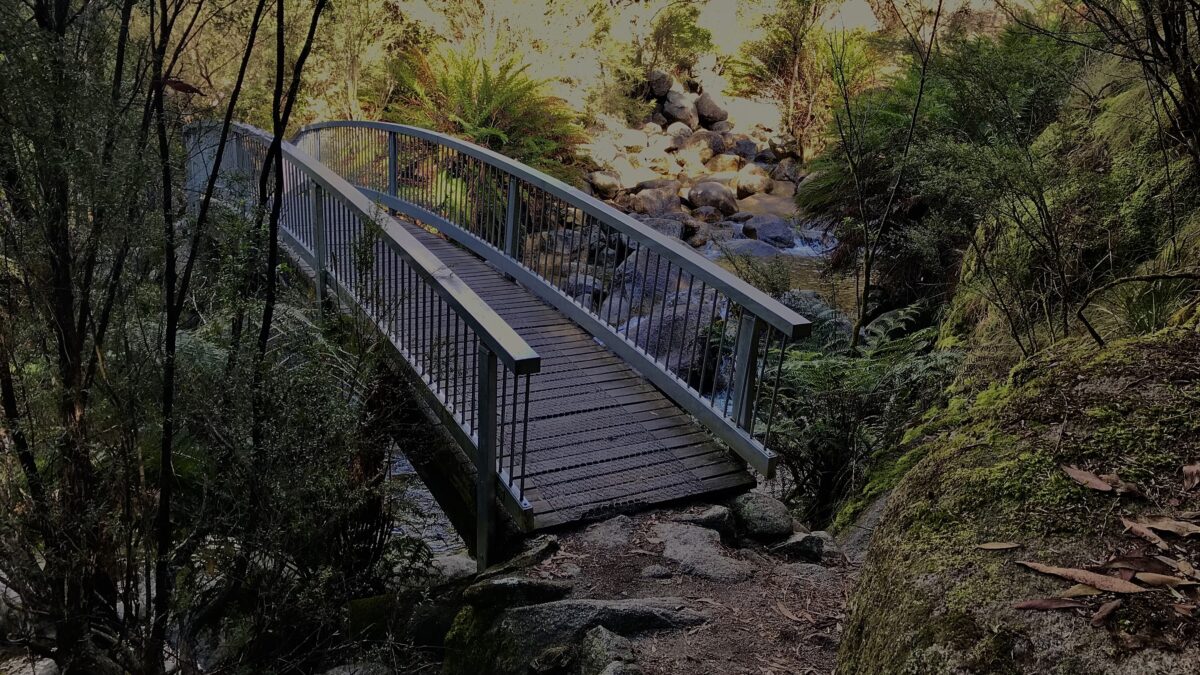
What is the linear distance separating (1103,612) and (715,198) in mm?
14755

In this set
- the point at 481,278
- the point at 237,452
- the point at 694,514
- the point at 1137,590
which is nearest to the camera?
the point at 1137,590

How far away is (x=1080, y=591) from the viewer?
63.8 inches

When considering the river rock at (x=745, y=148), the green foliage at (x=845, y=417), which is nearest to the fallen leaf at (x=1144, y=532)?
the green foliage at (x=845, y=417)

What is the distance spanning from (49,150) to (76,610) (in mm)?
1978

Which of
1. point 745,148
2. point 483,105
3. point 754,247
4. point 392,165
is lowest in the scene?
point 754,247

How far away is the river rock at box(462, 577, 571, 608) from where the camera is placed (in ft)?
11.9

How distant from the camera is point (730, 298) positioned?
4508mm

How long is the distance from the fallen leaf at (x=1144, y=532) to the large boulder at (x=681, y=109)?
64.3ft

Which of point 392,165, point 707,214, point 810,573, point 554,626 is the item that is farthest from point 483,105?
point 554,626

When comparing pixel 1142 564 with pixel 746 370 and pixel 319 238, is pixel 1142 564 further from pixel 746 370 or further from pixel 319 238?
pixel 319 238

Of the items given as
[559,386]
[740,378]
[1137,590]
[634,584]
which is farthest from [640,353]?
[1137,590]

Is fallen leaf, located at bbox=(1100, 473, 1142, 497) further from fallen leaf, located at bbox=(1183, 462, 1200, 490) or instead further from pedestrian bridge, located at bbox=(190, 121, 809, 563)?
pedestrian bridge, located at bbox=(190, 121, 809, 563)

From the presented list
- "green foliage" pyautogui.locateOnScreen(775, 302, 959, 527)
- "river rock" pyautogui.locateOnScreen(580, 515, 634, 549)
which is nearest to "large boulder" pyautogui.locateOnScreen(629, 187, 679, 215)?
"green foliage" pyautogui.locateOnScreen(775, 302, 959, 527)

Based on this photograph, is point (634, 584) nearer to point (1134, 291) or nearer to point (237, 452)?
point (237, 452)
